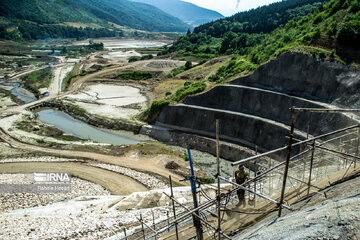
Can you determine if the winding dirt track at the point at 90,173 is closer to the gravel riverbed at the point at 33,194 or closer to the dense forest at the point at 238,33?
the gravel riverbed at the point at 33,194

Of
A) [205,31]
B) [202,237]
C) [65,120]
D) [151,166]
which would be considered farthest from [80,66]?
[202,237]

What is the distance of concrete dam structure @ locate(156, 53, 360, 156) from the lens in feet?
82.3

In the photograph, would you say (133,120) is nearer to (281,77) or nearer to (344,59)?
(281,77)

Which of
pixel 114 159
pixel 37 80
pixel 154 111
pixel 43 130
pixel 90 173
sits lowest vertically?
pixel 43 130

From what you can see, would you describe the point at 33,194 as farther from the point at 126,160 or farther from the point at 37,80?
the point at 37,80

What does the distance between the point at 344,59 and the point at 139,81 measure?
4563cm

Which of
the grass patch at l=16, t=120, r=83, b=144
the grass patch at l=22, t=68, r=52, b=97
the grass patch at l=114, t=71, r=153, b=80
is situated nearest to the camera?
the grass patch at l=16, t=120, r=83, b=144

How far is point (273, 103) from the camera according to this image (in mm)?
29469

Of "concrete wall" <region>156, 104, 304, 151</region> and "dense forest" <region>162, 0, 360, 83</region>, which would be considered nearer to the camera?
"dense forest" <region>162, 0, 360, 83</region>

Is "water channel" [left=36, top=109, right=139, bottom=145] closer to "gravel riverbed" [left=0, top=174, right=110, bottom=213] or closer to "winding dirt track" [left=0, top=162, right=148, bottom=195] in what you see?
"winding dirt track" [left=0, top=162, right=148, bottom=195]

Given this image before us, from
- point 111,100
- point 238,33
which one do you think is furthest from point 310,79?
point 238,33

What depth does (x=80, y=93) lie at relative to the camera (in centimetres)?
5709

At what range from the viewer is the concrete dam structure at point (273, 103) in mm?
25078

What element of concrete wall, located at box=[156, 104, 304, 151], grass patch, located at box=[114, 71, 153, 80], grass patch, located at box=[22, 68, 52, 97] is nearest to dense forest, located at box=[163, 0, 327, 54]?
grass patch, located at box=[114, 71, 153, 80]
